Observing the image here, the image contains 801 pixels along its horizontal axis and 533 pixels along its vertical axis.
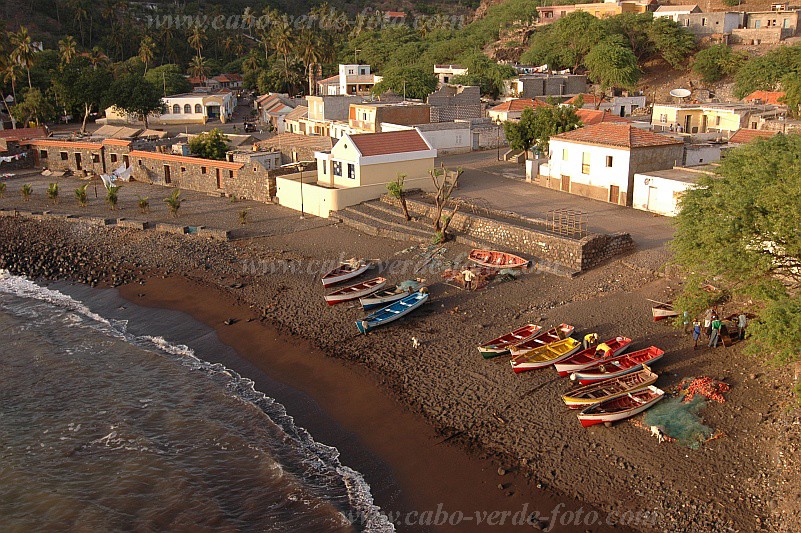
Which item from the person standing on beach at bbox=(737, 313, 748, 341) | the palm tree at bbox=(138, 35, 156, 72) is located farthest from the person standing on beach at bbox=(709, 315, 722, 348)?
the palm tree at bbox=(138, 35, 156, 72)

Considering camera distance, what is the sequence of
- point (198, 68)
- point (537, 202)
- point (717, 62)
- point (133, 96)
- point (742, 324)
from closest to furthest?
point (742, 324), point (537, 202), point (133, 96), point (717, 62), point (198, 68)

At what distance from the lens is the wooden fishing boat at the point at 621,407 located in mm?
18156

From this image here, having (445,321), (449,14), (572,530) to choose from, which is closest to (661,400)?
(572,530)

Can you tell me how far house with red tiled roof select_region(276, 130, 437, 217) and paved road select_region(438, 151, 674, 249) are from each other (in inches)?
119

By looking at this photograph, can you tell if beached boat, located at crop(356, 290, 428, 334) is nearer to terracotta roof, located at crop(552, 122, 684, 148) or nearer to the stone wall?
the stone wall

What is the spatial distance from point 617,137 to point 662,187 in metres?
3.99

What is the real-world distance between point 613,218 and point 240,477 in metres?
22.3

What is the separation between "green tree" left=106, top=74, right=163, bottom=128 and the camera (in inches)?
2719

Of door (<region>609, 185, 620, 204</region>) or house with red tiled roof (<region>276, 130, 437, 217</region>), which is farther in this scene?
house with red tiled roof (<region>276, 130, 437, 217</region>)

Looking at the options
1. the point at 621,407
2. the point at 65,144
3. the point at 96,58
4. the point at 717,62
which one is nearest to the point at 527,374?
the point at 621,407

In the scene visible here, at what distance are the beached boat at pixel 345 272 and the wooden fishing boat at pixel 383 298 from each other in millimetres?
2041

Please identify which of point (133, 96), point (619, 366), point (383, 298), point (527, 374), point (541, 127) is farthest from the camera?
point (133, 96)

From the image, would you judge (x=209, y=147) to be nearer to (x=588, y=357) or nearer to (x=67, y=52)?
(x=588, y=357)

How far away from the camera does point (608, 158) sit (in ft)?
121
